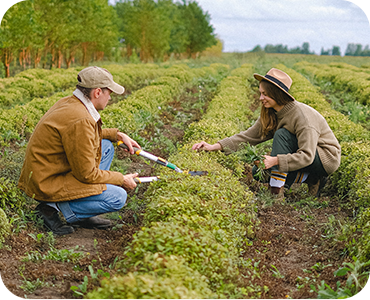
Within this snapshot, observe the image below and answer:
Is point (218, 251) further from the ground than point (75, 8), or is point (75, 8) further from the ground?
point (75, 8)

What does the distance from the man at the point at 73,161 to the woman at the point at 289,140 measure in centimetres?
163

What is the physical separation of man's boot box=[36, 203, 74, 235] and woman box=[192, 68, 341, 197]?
6.65 ft

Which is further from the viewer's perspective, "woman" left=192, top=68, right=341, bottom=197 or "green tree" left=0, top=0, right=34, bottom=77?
"green tree" left=0, top=0, right=34, bottom=77

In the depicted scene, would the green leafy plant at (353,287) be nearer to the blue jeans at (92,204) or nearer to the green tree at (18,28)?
the blue jeans at (92,204)

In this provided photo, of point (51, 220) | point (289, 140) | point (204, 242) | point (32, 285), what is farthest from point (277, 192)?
point (32, 285)

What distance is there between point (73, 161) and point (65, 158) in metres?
0.22

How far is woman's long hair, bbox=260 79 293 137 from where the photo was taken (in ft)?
14.7

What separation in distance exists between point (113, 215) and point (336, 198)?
3.15 metres

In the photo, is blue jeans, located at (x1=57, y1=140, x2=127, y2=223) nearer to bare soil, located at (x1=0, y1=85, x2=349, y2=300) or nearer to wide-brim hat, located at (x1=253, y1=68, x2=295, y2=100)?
bare soil, located at (x1=0, y1=85, x2=349, y2=300)

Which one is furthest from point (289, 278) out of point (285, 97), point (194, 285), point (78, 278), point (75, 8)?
point (75, 8)

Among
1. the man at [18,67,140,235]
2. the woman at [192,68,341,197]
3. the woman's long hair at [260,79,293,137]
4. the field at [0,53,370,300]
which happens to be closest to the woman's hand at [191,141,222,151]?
the woman at [192,68,341,197]

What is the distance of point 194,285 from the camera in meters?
2.32

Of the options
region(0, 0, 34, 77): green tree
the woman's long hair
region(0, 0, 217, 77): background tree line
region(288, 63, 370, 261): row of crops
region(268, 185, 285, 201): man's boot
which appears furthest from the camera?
region(0, 0, 217, 77): background tree line

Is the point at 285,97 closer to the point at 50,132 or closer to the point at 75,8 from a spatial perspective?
the point at 50,132
